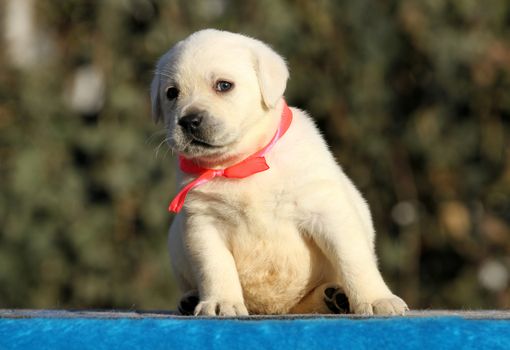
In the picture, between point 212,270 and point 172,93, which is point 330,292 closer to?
point 212,270

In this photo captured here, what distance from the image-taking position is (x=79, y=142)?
271 inches

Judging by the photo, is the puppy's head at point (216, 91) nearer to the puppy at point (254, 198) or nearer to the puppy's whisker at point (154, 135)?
the puppy at point (254, 198)

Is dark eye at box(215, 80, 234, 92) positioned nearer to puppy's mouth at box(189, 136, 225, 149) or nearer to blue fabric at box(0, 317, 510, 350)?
puppy's mouth at box(189, 136, 225, 149)

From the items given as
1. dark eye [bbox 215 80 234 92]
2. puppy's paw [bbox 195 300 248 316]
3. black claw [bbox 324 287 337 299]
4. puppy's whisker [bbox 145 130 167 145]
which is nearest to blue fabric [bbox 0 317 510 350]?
puppy's paw [bbox 195 300 248 316]

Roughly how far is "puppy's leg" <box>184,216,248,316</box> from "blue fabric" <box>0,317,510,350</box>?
1.67 ft

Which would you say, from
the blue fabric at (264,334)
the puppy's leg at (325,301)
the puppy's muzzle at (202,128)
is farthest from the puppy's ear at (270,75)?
the blue fabric at (264,334)

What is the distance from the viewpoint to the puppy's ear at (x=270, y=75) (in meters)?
3.71

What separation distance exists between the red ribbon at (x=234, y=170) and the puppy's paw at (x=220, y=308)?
41 centimetres

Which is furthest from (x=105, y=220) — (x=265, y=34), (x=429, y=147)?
(x=429, y=147)

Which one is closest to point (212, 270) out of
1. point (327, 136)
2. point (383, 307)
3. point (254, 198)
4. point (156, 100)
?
point (254, 198)

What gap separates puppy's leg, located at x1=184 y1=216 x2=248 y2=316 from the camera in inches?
132

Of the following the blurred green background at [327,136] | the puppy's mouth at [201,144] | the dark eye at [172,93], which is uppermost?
the dark eye at [172,93]

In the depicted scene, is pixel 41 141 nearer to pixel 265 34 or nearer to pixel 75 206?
pixel 75 206

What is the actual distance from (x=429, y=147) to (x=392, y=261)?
32.6 inches
